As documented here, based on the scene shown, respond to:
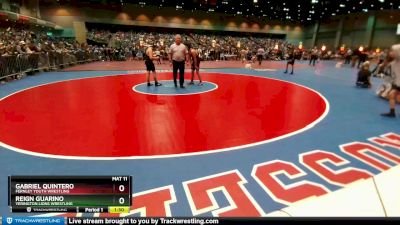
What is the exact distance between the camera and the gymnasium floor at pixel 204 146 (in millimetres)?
2807

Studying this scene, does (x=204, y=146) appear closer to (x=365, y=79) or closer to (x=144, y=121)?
(x=144, y=121)

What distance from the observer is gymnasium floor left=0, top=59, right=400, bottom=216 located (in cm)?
281

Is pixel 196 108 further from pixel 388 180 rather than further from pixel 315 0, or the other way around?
pixel 315 0

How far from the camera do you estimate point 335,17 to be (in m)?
46.2

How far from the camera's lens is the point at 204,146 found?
403 cm

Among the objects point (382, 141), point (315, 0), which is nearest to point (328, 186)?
point (382, 141)

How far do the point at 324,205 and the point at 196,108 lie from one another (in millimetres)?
4563
